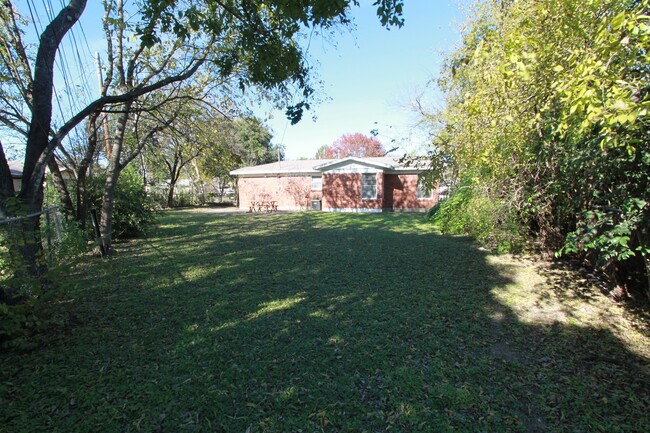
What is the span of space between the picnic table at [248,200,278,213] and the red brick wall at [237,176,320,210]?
235 millimetres

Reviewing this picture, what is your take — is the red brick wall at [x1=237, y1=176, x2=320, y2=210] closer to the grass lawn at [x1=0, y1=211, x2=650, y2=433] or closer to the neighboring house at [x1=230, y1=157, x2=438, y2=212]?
the neighboring house at [x1=230, y1=157, x2=438, y2=212]

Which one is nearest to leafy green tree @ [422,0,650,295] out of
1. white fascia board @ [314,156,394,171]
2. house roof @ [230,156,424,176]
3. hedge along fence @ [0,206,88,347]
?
hedge along fence @ [0,206,88,347]

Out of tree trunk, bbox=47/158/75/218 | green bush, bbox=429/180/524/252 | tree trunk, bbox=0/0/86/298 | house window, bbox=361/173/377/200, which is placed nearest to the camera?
tree trunk, bbox=0/0/86/298

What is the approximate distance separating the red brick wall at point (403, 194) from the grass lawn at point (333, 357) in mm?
14516

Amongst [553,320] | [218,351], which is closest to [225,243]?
[218,351]

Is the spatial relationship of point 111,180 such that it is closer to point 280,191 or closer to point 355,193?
point 355,193

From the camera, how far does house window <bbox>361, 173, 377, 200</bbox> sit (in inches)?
803

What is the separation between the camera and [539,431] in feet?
7.74

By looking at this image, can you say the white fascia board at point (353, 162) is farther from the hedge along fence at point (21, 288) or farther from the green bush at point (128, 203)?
the hedge along fence at point (21, 288)

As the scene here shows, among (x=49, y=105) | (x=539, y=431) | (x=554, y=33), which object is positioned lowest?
(x=539, y=431)

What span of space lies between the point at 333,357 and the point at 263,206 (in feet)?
68.0

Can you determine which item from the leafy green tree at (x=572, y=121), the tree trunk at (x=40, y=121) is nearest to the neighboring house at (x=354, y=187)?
the leafy green tree at (x=572, y=121)

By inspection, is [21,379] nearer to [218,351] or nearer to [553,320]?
[218,351]

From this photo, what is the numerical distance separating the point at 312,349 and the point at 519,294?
375 centimetres
